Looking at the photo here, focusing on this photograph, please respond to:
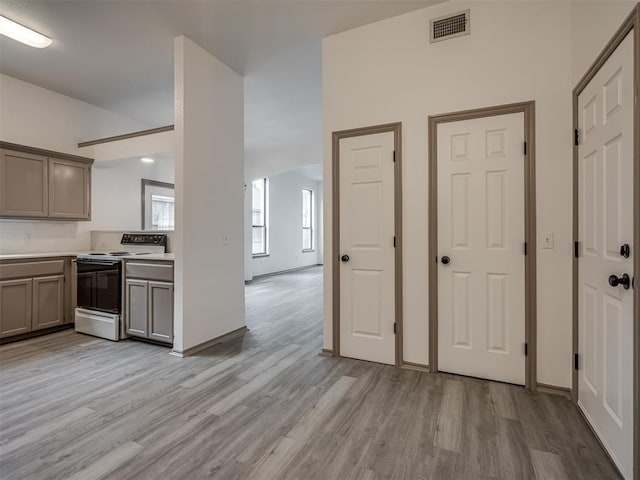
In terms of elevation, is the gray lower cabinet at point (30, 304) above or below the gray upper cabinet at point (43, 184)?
below

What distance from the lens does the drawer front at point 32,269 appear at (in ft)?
11.3

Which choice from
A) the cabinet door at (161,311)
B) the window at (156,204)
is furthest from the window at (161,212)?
the cabinet door at (161,311)

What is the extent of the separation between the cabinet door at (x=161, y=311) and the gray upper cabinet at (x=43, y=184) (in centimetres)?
185

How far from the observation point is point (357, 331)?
3096 mm

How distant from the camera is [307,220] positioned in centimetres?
1148

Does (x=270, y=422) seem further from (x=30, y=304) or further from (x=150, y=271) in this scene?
(x=30, y=304)

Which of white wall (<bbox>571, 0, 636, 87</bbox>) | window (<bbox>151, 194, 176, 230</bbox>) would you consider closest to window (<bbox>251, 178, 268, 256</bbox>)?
window (<bbox>151, 194, 176, 230</bbox>)

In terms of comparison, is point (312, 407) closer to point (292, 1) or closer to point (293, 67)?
point (292, 1)

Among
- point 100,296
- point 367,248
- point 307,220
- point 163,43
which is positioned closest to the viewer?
point 367,248

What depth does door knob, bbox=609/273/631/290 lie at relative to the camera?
155 cm

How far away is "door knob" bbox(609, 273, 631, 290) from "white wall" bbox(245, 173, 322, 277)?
23.6ft

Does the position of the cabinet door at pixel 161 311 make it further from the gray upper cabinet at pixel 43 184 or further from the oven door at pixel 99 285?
the gray upper cabinet at pixel 43 184

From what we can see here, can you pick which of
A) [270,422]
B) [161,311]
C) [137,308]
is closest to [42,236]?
[137,308]

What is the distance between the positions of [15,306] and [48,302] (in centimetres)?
32
